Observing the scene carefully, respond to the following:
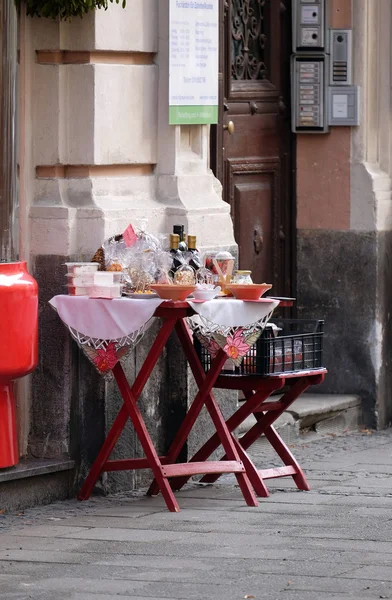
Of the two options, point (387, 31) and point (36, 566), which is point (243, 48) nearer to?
point (387, 31)

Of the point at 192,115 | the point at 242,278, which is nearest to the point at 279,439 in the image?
the point at 242,278

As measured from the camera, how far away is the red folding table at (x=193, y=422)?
6.99m

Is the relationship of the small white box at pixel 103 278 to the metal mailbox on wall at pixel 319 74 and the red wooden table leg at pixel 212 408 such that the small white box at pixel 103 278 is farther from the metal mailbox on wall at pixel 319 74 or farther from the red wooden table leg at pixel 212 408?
the metal mailbox on wall at pixel 319 74

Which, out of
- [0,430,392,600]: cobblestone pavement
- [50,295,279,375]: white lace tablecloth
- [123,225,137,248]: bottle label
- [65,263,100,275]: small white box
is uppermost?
[123,225,137,248]: bottle label

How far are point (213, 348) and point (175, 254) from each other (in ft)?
1.46

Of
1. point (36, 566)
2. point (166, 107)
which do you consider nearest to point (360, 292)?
point (166, 107)

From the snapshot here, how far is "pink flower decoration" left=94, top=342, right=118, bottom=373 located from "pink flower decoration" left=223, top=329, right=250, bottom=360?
0.47 m

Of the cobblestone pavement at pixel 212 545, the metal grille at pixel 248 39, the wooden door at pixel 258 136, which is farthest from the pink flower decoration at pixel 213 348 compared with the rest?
the metal grille at pixel 248 39

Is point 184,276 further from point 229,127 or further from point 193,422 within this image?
point 229,127

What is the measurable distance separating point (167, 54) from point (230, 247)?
1.01 m

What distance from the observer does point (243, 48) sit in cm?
940

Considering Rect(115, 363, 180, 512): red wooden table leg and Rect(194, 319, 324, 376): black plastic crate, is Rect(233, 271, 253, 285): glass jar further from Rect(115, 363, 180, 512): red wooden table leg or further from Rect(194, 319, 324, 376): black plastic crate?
Rect(115, 363, 180, 512): red wooden table leg


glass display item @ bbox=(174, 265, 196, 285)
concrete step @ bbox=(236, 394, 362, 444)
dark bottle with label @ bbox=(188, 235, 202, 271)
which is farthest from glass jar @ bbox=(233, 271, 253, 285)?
concrete step @ bbox=(236, 394, 362, 444)

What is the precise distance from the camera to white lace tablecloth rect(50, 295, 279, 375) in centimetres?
692
